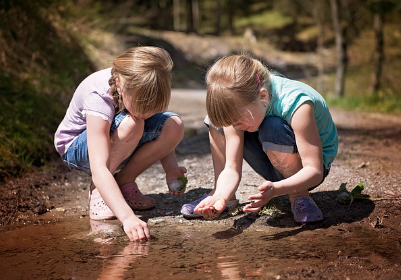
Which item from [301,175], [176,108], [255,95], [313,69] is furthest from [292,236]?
[313,69]

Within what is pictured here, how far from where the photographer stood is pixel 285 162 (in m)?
2.69

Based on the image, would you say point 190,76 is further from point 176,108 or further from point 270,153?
point 270,153

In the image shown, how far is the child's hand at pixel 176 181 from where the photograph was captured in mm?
3178

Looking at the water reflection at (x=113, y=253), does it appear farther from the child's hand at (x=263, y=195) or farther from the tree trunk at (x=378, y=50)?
the tree trunk at (x=378, y=50)

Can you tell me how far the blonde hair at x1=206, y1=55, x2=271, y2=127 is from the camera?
8.07 feet

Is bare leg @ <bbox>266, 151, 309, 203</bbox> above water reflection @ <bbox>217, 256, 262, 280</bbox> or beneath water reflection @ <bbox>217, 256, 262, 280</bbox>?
above

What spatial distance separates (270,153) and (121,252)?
0.91 m

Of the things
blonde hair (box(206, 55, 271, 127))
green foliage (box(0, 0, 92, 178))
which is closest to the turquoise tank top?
blonde hair (box(206, 55, 271, 127))

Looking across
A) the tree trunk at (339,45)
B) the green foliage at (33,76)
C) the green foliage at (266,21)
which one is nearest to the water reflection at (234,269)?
the green foliage at (33,76)

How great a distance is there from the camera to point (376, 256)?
7.33ft

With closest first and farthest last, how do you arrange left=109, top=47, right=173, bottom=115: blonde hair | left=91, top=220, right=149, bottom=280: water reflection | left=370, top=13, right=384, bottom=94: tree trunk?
1. left=91, top=220, right=149, bottom=280: water reflection
2. left=109, top=47, right=173, bottom=115: blonde hair
3. left=370, top=13, right=384, bottom=94: tree trunk

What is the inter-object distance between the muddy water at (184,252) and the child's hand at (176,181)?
313 millimetres

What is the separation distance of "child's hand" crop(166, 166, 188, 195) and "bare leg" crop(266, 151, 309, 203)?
2.20ft

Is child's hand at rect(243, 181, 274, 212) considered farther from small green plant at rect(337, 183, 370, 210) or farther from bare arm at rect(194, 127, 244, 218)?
small green plant at rect(337, 183, 370, 210)
